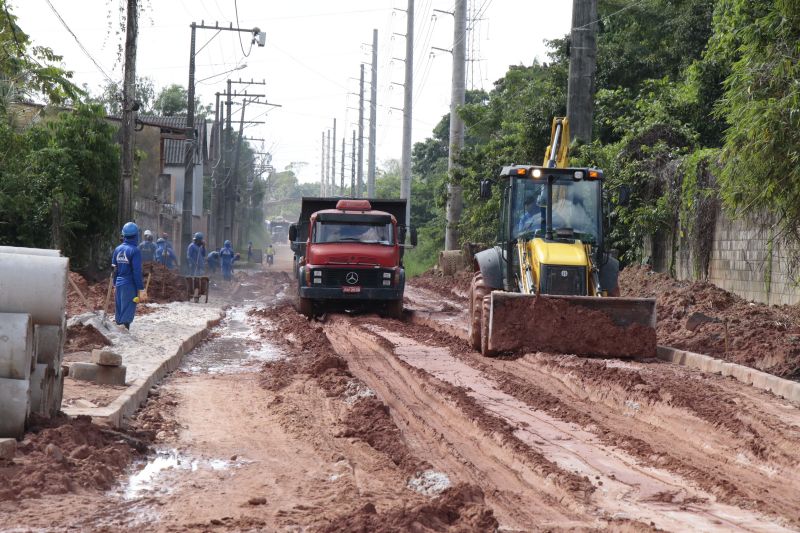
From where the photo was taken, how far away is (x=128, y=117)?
2509 centimetres

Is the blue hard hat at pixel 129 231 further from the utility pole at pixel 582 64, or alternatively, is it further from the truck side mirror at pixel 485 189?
the utility pole at pixel 582 64

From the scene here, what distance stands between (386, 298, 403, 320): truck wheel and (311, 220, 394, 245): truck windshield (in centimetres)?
132

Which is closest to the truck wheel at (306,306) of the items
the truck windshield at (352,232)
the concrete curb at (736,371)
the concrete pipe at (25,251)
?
the truck windshield at (352,232)

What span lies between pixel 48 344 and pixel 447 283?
28389 mm

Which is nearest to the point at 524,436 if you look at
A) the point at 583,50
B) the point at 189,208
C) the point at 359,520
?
the point at 359,520

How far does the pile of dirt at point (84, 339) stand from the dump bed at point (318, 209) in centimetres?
979

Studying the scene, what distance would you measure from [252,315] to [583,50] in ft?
32.9

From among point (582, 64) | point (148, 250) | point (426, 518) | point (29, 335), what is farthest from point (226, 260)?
point (426, 518)

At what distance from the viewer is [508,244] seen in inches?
640

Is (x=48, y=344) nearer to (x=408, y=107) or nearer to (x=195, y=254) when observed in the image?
(x=195, y=254)

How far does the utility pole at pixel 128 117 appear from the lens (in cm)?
2462

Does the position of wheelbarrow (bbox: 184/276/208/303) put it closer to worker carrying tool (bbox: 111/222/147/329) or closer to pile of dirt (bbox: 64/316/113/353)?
worker carrying tool (bbox: 111/222/147/329)

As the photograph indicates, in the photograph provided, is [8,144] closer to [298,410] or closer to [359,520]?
[298,410]

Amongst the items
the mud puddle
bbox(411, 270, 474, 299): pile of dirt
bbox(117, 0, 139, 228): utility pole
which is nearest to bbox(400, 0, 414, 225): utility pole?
bbox(411, 270, 474, 299): pile of dirt
